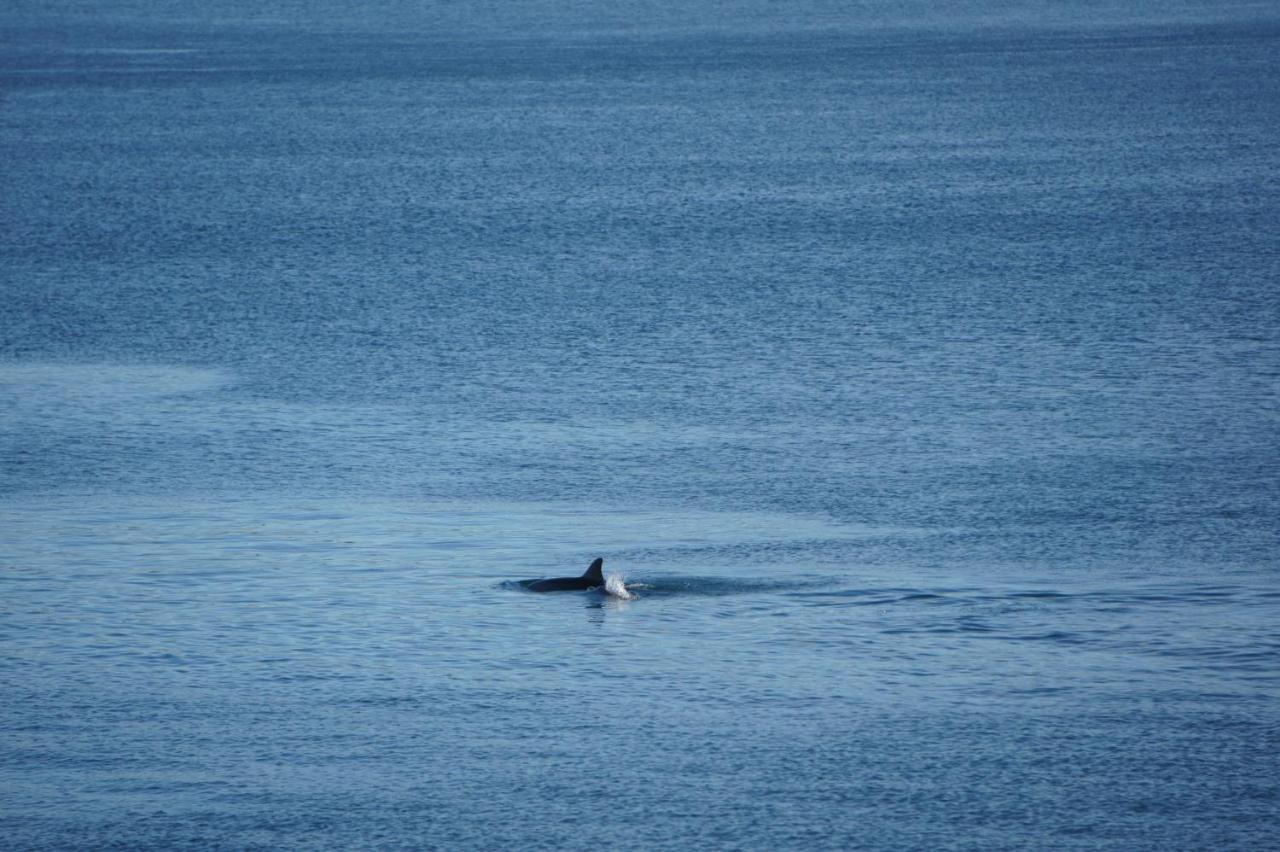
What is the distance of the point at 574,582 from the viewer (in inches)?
947

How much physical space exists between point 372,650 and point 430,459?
8.20m

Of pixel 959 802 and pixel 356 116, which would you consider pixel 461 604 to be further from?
pixel 356 116

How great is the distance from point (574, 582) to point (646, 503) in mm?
3889

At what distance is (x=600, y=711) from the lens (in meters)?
20.8

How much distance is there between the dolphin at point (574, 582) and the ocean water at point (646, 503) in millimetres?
128

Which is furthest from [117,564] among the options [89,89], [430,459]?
[89,89]

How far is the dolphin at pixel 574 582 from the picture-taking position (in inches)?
934

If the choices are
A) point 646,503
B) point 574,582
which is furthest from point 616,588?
point 646,503

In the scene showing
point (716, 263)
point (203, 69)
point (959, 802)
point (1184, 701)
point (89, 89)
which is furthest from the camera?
point (203, 69)

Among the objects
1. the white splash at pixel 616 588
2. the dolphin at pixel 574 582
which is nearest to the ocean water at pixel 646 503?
the dolphin at pixel 574 582

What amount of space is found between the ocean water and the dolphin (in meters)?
0.13

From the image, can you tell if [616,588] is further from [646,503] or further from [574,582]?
[646,503]

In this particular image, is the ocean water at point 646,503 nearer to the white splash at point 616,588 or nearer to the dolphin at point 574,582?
the dolphin at point 574,582

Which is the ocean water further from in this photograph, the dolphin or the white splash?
the white splash
